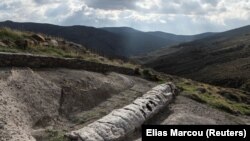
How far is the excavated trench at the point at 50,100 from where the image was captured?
18.7 m

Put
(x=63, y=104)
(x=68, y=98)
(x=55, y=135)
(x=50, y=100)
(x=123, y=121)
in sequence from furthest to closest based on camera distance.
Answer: (x=68, y=98) < (x=63, y=104) < (x=50, y=100) < (x=123, y=121) < (x=55, y=135)

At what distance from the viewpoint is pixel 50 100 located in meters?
22.6

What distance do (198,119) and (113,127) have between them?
8804 mm

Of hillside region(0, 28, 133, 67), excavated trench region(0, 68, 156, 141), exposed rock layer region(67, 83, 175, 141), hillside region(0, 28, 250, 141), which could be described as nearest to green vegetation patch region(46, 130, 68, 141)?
hillside region(0, 28, 250, 141)

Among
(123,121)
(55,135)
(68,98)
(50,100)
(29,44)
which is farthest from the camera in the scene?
(29,44)

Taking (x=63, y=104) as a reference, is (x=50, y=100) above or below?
above

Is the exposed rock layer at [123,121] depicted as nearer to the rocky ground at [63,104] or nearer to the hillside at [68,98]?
the hillside at [68,98]

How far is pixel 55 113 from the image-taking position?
21922 millimetres

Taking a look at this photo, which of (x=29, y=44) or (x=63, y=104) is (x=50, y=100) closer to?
(x=63, y=104)

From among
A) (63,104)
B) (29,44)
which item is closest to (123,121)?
(63,104)

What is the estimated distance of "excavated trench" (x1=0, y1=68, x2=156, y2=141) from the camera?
738 inches

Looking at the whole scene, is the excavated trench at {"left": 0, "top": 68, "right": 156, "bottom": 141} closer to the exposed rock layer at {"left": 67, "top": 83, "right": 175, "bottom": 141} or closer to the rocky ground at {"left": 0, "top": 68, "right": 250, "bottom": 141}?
the rocky ground at {"left": 0, "top": 68, "right": 250, "bottom": 141}

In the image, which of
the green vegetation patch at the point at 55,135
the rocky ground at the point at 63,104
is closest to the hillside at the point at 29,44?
the rocky ground at the point at 63,104

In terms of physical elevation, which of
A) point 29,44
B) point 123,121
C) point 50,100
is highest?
point 29,44
